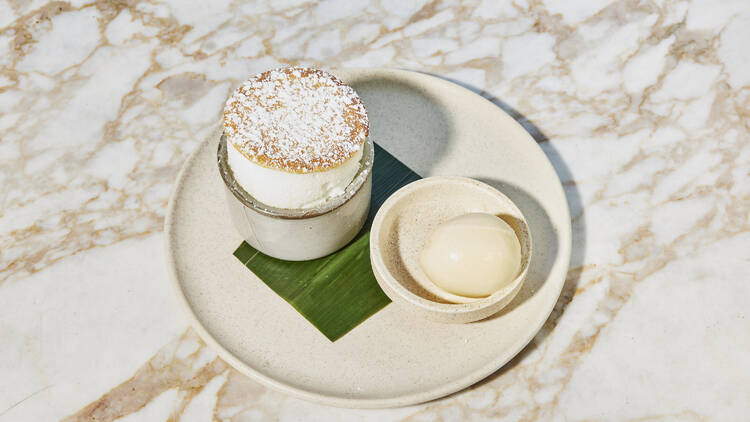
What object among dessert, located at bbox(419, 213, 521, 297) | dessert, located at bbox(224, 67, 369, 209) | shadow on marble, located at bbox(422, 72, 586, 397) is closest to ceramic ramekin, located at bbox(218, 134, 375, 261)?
dessert, located at bbox(224, 67, 369, 209)

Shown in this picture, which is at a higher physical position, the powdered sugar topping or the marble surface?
the powdered sugar topping

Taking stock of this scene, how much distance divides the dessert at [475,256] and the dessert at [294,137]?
0.18m

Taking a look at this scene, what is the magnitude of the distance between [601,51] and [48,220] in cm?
119

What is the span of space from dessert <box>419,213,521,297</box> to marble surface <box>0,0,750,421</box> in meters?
0.22

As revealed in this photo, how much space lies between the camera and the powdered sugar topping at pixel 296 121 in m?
0.96

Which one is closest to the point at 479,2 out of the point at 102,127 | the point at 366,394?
the point at 102,127

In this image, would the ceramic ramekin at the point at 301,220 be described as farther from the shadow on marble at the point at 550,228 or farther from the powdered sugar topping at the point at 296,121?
the shadow on marble at the point at 550,228

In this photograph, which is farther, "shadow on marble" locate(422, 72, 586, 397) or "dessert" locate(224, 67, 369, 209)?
"shadow on marble" locate(422, 72, 586, 397)

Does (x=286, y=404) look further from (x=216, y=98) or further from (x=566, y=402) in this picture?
(x=216, y=98)

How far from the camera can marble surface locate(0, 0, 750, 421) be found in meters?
1.13

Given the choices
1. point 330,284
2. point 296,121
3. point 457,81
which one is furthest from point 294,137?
point 457,81

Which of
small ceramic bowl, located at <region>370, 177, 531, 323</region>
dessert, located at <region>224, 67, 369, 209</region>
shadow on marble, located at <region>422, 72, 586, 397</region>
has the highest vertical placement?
dessert, located at <region>224, 67, 369, 209</region>

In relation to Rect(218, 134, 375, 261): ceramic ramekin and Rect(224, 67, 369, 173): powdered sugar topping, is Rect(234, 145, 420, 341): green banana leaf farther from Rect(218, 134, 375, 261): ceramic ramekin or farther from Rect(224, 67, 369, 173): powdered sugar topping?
Rect(224, 67, 369, 173): powdered sugar topping

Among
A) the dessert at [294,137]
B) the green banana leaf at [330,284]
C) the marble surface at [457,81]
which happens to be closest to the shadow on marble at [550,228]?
the marble surface at [457,81]
